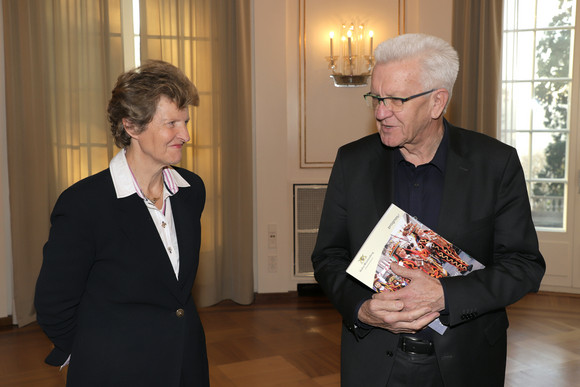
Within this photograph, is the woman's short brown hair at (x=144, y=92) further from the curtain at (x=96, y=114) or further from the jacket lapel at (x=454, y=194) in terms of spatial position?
the curtain at (x=96, y=114)

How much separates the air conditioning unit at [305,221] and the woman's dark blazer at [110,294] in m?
4.18

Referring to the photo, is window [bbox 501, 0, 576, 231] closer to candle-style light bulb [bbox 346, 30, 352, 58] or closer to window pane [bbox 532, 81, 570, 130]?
window pane [bbox 532, 81, 570, 130]

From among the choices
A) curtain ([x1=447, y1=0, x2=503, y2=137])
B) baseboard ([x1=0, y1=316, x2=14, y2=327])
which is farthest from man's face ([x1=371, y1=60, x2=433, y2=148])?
baseboard ([x1=0, y1=316, x2=14, y2=327])

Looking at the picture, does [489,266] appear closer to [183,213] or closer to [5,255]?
[183,213]

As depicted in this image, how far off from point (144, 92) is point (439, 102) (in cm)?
105

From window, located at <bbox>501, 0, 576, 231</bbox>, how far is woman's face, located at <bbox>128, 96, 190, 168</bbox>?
5073 millimetres

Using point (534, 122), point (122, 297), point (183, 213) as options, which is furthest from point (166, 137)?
point (534, 122)

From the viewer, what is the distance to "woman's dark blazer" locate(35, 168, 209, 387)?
72.6 inches

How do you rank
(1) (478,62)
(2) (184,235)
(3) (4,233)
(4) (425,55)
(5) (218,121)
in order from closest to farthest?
(4) (425,55), (2) (184,235), (3) (4,233), (5) (218,121), (1) (478,62)

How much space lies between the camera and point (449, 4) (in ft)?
20.1

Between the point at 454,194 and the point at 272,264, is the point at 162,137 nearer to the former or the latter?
the point at 454,194

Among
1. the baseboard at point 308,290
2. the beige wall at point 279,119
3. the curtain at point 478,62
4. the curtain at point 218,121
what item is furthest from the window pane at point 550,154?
the curtain at point 218,121

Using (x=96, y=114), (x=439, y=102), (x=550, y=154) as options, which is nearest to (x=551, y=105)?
(x=550, y=154)

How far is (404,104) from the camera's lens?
1.89 m
